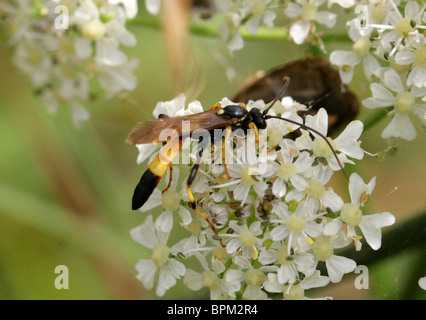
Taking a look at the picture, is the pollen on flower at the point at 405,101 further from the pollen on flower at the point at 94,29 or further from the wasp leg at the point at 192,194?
the pollen on flower at the point at 94,29

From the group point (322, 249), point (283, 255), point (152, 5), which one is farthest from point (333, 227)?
point (152, 5)

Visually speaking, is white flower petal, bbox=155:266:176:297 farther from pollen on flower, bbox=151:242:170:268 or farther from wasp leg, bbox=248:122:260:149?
wasp leg, bbox=248:122:260:149

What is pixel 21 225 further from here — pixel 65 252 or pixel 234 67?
pixel 234 67

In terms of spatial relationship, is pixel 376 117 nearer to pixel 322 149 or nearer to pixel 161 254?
pixel 322 149

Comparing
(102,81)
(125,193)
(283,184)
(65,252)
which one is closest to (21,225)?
(65,252)

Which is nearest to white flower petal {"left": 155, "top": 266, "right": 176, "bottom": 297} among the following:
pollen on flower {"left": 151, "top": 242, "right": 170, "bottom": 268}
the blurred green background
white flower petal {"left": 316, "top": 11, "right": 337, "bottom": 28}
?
pollen on flower {"left": 151, "top": 242, "right": 170, "bottom": 268}

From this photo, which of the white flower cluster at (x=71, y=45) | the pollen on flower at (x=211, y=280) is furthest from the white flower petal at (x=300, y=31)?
the pollen on flower at (x=211, y=280)

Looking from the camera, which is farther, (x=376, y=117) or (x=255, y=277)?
(x=376, y=117)
